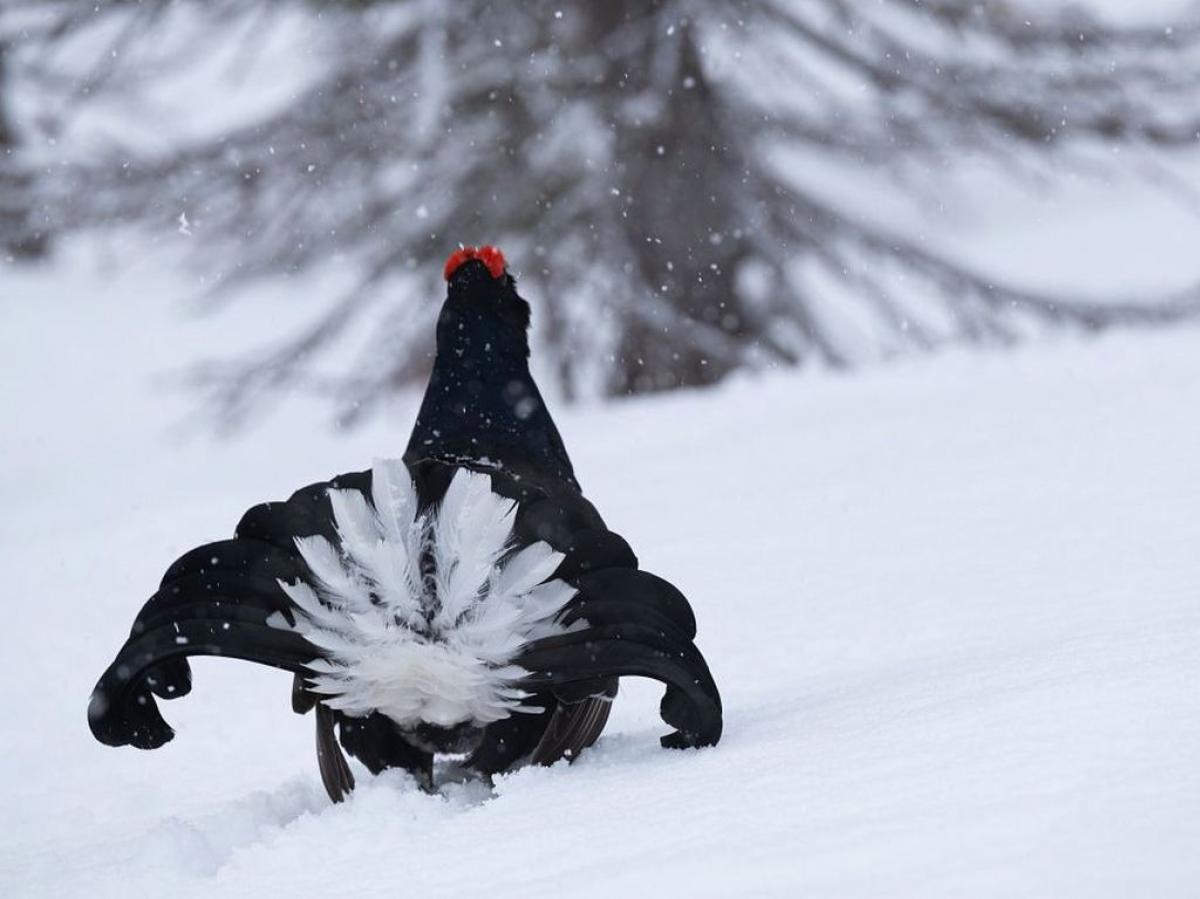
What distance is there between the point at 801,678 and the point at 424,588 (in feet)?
3.37

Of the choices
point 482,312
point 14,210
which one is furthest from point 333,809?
point 14,210

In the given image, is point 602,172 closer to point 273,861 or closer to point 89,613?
point 89,613

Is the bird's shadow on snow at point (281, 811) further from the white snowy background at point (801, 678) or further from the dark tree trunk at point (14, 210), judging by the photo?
the dark tree trunk at point (14, 210)

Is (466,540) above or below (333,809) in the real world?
above

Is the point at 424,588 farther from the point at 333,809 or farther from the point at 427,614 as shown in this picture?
the point at 333,809

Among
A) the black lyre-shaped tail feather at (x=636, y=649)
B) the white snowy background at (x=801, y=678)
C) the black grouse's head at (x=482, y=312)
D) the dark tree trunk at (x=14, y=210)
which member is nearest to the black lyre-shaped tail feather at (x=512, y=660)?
the black lyre-shaped tail feather at (x=636, y=649)

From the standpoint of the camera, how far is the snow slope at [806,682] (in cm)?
167

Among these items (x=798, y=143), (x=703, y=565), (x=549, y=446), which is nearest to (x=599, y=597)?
(x=549, y=446)

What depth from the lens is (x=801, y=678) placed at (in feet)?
10.2

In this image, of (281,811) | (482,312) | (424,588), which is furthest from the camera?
(482,312)

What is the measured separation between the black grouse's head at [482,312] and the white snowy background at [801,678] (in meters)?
0.80

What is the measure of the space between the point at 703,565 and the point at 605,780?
1951 millimetres

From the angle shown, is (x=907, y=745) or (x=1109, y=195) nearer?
(x=907, y=745)

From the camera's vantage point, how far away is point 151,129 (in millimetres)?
14906
